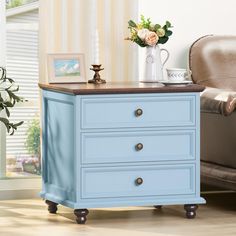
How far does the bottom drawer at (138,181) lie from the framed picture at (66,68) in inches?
23.7

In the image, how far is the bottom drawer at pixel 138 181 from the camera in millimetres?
4441

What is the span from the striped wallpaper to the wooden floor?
76cm

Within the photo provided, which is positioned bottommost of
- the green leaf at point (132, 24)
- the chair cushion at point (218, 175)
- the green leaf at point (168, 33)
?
the chair cushion at point (218, 175)

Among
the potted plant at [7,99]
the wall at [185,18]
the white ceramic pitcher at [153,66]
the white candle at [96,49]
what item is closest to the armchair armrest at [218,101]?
the white ceramic pitcher at [153,66]

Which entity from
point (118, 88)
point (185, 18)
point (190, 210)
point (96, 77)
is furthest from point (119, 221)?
point (185, 18)

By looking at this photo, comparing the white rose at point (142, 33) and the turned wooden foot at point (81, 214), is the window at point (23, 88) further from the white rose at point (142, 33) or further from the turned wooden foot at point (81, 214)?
the turned wooden foot at point (81, 214)

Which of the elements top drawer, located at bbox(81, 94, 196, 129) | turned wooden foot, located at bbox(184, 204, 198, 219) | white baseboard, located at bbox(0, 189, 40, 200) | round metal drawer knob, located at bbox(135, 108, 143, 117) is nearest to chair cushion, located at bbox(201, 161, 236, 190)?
turned wooden foot, located at bbox(184, 204, 198, 219)

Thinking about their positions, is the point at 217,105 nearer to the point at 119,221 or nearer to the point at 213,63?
the point at 213,63

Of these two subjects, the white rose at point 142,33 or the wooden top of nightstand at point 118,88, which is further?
the white rose at point 142,33

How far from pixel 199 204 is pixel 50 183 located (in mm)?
853

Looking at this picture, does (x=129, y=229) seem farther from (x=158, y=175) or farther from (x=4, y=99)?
(x=4, y=99)

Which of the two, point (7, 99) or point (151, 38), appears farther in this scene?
point (7, 99)

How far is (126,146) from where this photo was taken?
4.48m

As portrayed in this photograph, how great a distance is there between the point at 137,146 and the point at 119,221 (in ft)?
1.28
